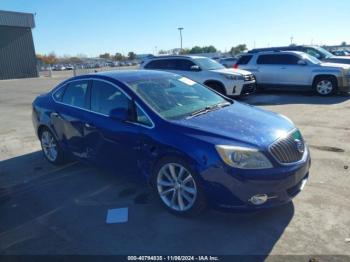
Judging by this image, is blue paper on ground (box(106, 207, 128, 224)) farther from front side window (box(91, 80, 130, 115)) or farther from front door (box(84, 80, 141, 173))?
front side window (box(91, 80, 130, 115))

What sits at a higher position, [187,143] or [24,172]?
[187,143]

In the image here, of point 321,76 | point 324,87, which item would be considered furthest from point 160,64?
point 324,87

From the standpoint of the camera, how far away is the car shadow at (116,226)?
3.54 meters

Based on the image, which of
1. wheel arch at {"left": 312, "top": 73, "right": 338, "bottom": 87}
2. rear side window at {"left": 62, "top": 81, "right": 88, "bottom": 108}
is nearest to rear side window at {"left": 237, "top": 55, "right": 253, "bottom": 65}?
wheel arch at {"left": 312, "top": 73, "right": 338, "bottom": 87}

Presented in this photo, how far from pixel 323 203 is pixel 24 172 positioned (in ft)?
15.1

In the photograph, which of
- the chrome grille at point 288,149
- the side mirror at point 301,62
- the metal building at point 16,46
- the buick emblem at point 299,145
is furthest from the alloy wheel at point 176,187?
the metal building at point 16,46

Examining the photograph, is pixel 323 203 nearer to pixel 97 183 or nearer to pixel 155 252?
pixel 155 252

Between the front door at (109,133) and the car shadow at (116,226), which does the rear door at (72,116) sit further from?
the car shadow at (116,226)

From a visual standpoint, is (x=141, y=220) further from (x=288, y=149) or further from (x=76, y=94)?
(x=76, y=94)

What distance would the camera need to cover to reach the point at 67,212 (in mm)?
4387

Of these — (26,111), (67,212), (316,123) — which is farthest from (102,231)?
(26,111)

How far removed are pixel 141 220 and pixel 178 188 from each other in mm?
560

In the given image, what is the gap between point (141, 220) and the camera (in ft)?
13.4

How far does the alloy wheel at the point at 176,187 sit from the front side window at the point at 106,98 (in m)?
1.01
